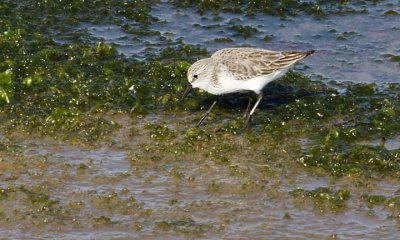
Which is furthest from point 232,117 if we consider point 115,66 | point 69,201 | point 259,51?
point 69,201

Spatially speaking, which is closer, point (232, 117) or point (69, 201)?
point (69, 201)

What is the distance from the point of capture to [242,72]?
1015cm

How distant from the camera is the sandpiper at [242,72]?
10141 mm

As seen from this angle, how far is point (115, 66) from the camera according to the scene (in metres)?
11.3

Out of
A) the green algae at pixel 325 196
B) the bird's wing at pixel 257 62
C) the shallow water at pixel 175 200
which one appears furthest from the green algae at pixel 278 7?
the green algae at pixel 325 196

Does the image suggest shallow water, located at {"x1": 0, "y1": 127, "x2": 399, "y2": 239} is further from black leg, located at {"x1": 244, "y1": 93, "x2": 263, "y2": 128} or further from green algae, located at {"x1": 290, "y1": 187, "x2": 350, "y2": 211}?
black leg, located at {"x1": 244, "y1": 93, "x2": 263, "y2": 128}

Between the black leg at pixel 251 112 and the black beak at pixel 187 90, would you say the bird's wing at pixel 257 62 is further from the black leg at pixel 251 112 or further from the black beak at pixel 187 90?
the black beak at pixel 187 90

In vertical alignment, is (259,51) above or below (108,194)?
above

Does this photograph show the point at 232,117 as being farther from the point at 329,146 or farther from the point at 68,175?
the point at 68,175

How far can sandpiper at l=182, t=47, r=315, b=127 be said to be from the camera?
10.1 metres

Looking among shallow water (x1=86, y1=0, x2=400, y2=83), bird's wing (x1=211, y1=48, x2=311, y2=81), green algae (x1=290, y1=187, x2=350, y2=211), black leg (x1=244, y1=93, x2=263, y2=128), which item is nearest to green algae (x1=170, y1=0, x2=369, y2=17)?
shallow water (x1=86, y1=0, x2=400, y2=83)

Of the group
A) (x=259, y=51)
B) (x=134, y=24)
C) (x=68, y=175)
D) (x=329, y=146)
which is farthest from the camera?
(x=134, y=24)

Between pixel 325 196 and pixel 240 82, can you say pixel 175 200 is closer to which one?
pixel 325 196

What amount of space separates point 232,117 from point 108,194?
2281 millimetres
